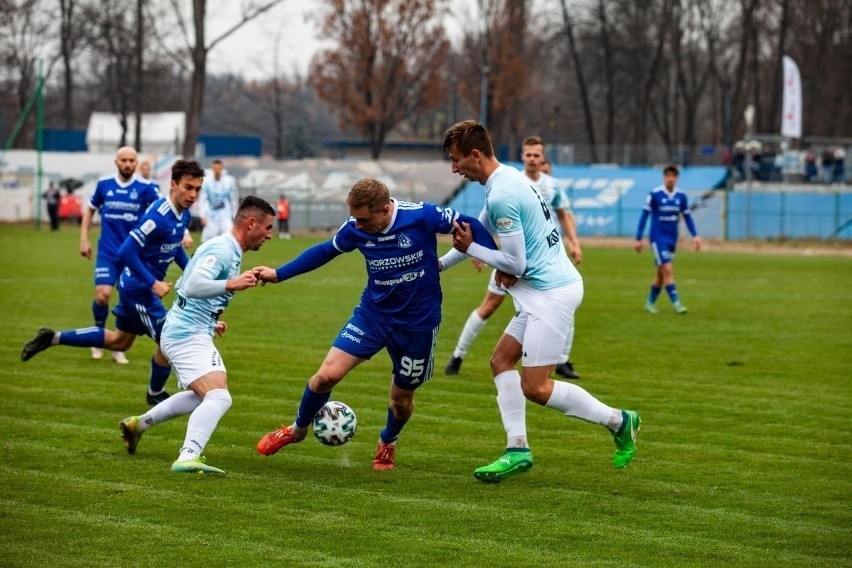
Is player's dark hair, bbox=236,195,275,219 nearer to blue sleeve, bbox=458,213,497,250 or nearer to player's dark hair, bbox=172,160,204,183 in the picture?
blue sleeve, bbox=458,213,497,250

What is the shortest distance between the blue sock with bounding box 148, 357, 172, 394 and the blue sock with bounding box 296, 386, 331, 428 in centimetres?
223

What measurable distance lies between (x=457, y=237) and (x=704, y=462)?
241 cm

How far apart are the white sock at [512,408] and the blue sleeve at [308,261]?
1.35 metres

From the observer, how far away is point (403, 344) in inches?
286

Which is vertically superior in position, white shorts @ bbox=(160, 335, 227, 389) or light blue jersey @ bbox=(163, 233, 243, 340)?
light blue jersey @ bbox=(163, 233, 243, 340)

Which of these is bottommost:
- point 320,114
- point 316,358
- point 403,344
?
point 316,358

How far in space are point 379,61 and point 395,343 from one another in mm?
51323

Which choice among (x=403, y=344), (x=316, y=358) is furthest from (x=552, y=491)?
(x=316, y=358)

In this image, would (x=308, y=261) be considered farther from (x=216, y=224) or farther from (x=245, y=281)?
(x=216, y=224)

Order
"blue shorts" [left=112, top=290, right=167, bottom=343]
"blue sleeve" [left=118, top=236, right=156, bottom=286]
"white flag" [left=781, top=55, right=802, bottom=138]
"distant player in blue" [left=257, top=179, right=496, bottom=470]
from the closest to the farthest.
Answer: "distant player in blue" [left=257, top=179, right=496, bottom=470] < "blue sleeve" [left=118, top=236, right=156, bottom=286] < "blue shorts" [left=112, top=290, right=167, bottom=343] < "white flag" [left=781, top=55, right=802, bottom=138]

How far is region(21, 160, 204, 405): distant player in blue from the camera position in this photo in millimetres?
8977

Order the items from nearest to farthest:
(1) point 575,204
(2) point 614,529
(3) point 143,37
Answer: (2) point 614,529 < (1) point 575,204 < (3) point 143,37

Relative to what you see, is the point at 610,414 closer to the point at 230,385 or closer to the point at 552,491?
the point at 552,491

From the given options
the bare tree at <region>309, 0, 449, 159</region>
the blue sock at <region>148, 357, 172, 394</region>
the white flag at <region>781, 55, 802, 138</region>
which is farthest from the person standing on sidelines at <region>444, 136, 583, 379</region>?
the bare tree at <region>309, 0, 449, 159</region>
